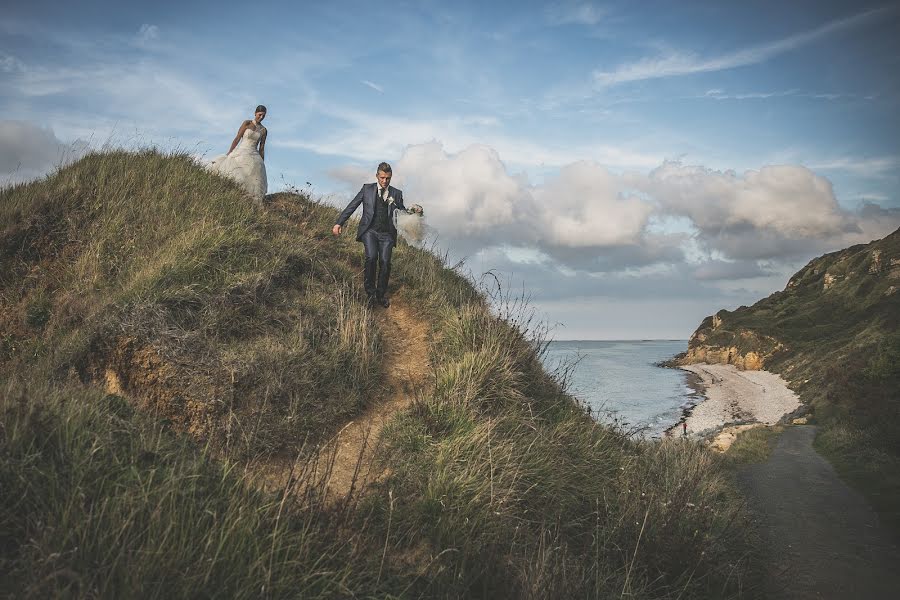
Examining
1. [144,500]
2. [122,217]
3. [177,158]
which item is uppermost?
[177,158]

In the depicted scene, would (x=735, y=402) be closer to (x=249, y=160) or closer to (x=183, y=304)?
(x=249, y=160)

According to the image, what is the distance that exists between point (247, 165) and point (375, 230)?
5.18 meters

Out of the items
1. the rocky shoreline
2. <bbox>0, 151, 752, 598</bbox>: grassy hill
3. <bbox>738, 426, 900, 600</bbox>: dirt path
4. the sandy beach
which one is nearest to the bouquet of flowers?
<bbox>0, 151, 752, 598</bbox>: grassy hill

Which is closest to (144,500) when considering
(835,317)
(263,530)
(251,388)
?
(263,530)

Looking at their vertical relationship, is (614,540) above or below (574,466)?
below

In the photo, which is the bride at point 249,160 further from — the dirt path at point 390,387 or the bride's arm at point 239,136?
the dirt path at point 390,387

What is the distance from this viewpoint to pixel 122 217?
29.7ft

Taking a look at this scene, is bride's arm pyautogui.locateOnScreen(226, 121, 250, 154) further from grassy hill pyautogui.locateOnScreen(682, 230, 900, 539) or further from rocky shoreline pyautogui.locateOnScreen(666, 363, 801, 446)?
rocky shoreline pyautogui.locateOnScreen(666, 363, 801, 446)

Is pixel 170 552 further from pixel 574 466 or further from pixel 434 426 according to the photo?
pixel 574 466

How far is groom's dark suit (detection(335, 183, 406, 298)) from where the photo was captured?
964 centimetres

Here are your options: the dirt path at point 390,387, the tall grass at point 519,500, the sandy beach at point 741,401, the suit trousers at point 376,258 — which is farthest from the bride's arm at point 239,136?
the sandy beach at point 741,401

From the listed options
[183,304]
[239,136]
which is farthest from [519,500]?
[239,136]

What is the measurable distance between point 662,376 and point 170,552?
12588 centimetres

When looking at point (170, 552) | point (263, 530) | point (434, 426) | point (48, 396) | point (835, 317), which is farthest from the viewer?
point (835, 317)
